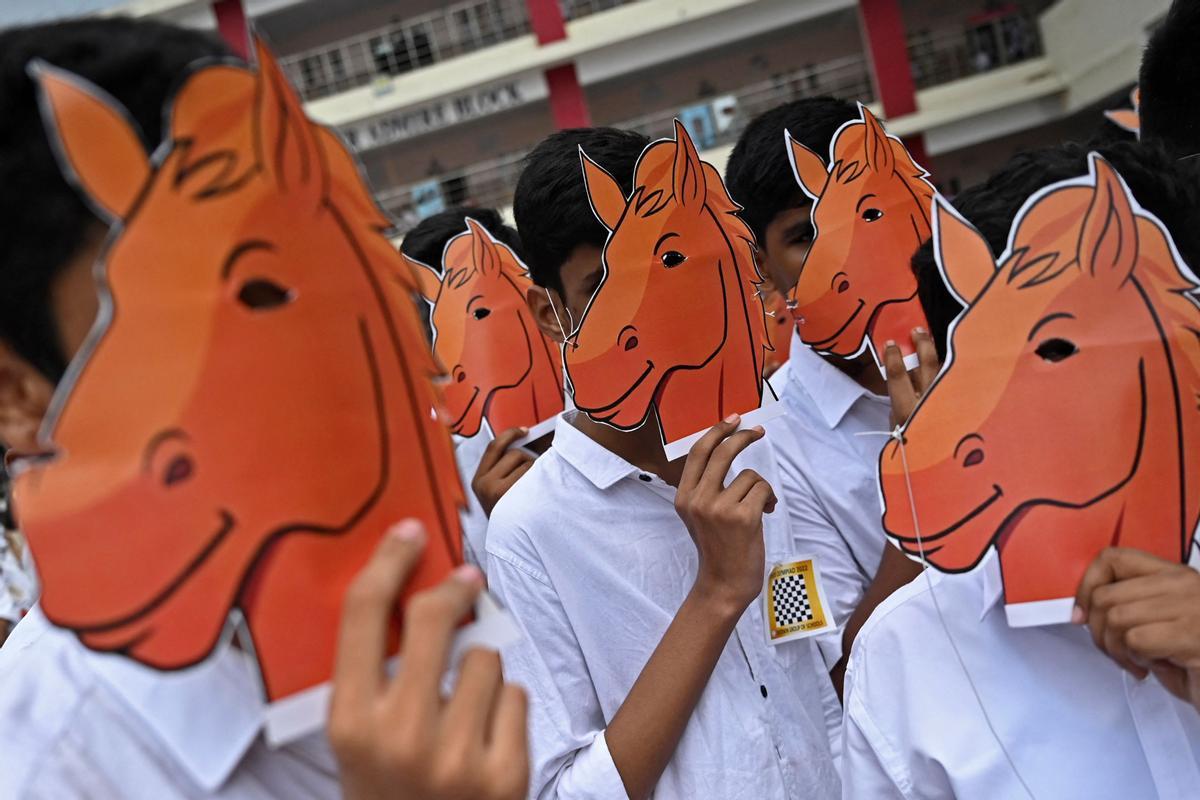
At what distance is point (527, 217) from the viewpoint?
1.42m

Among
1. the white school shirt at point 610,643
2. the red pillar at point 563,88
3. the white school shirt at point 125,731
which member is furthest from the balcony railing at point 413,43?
the white school shirt at point 125,731

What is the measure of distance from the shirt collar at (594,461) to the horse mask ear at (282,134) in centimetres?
74

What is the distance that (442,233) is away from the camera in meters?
2.21

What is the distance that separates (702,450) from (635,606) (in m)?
0.22

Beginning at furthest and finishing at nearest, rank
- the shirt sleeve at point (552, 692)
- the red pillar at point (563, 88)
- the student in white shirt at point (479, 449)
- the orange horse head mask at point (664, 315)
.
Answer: the red pillar at point (563, 88) < the student in white shirt at point (479, 449) < the orange horse head mask at point (664, 315) < the shirt sleeve at point (552, 692)

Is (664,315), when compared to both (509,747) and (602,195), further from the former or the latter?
(509,747)

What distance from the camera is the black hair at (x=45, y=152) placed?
532 millimetres

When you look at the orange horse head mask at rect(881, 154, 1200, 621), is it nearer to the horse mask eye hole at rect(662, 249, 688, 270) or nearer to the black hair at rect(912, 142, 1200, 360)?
the black hair at rect(912, 142, 1200, 360)

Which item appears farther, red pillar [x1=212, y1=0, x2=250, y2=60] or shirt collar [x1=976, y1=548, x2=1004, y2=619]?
red pillar [x1=212, y1=0, x2=250, y2=60]

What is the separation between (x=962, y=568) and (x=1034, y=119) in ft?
34.7

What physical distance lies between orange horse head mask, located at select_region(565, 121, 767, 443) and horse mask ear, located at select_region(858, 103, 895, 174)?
0.45 meters

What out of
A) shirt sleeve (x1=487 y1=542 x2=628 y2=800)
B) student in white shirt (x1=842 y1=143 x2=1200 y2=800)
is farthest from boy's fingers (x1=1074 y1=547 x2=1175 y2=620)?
shirt sleeve (x1=487 y1=542 x2=628 y2=800)

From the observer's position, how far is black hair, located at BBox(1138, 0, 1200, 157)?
151cm

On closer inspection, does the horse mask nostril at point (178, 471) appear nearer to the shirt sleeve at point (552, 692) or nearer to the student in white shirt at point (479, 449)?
the shirt sleeve at point (552, 692)
